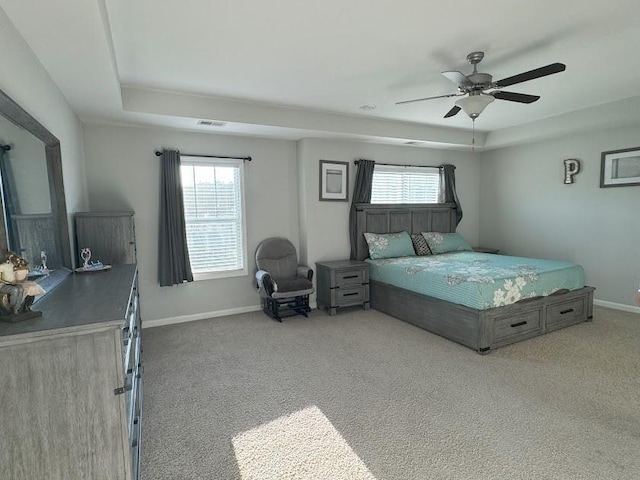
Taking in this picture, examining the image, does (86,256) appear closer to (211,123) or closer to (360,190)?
(211,123)

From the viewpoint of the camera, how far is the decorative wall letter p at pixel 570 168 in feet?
15.9

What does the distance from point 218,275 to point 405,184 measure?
3.34m

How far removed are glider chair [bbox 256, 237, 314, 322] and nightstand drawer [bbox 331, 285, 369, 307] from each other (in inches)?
15.4

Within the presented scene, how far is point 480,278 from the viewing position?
3.44 m

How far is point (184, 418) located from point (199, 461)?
47 centimetres

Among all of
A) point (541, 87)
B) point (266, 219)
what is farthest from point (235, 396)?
point (541, 87)

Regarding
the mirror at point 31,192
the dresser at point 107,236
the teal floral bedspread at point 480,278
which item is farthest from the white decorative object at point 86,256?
the teal floral bedspread at point 480,278

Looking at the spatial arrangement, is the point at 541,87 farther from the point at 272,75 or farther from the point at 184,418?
the point at 184,418

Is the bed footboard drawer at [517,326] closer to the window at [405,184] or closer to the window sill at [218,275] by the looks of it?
the window at [405,184]

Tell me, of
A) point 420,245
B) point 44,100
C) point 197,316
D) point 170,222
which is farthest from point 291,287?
point 44,100

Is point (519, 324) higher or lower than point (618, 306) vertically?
higher

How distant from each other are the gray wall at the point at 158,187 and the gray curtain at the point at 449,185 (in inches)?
107

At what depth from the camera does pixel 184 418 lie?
7.59 ft

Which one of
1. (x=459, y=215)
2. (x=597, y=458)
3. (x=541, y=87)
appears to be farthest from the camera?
(x=459, y=215)
